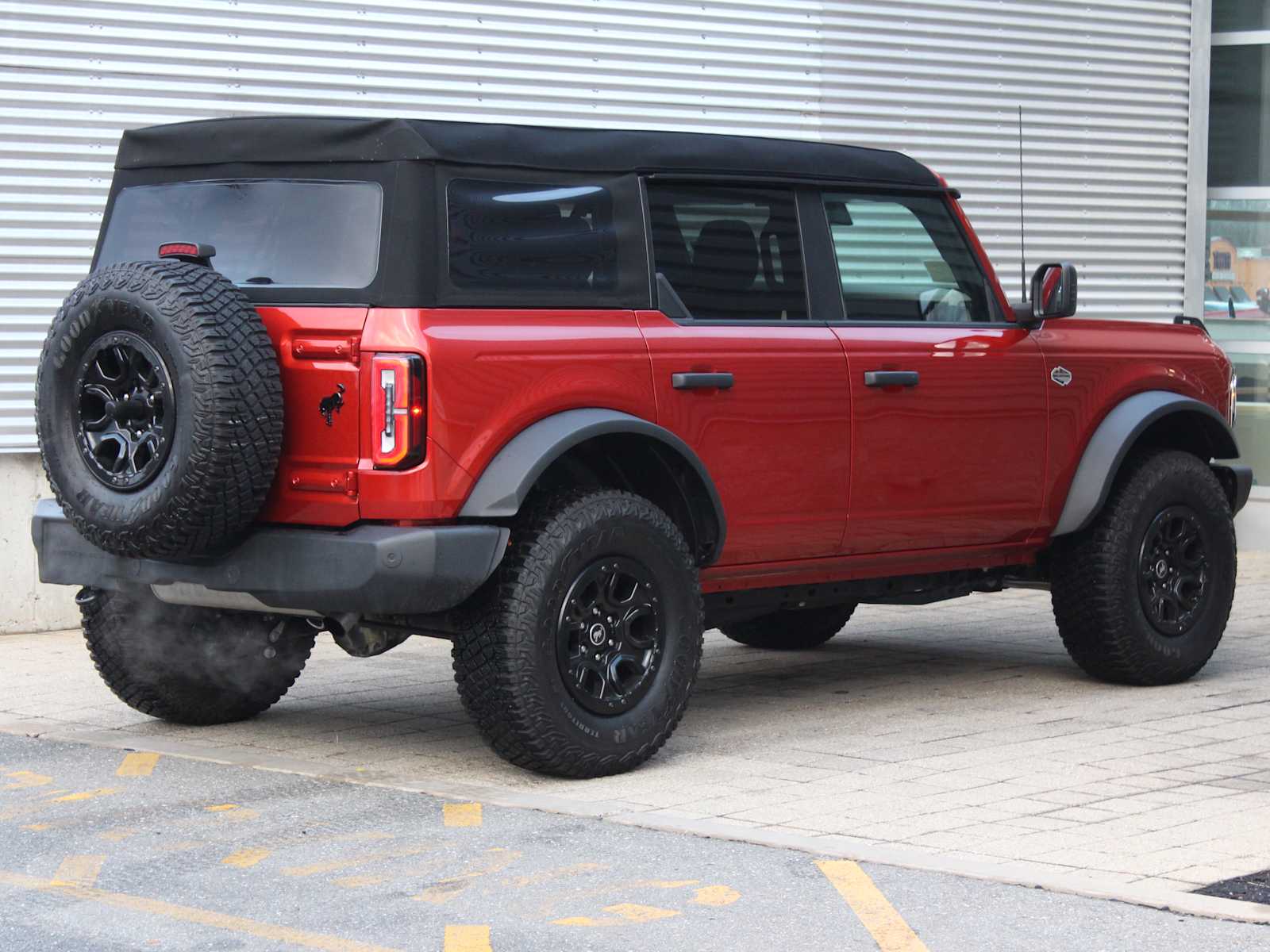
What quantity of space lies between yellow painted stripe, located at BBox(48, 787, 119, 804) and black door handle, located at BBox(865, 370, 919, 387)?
116 inches

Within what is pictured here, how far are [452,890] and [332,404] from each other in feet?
5.47

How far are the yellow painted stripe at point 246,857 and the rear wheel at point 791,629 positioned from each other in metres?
4.10

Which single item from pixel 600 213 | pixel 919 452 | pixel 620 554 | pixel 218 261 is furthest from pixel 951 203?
pixel 218 261

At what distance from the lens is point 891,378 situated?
7.53 meters

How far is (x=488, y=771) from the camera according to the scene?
6.80 metres

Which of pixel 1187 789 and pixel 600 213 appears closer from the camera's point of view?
pixel 1187 789

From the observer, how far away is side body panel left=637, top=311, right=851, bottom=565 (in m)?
6.94

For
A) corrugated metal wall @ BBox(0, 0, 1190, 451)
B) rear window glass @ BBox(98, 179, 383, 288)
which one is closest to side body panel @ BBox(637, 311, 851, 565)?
rear window glass @ BBox(98, 179, 383, 288)

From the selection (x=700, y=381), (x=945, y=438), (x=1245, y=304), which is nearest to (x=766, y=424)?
(x=700, y=381)

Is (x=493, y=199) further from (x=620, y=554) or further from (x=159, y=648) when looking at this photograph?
(x=159, y=648)

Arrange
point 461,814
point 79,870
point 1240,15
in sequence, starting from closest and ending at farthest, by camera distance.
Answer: point 79,870, point 461,814, point 1240,15

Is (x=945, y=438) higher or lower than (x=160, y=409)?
lower

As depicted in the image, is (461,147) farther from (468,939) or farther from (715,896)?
(468,939)

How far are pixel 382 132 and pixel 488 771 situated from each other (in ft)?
6.82
